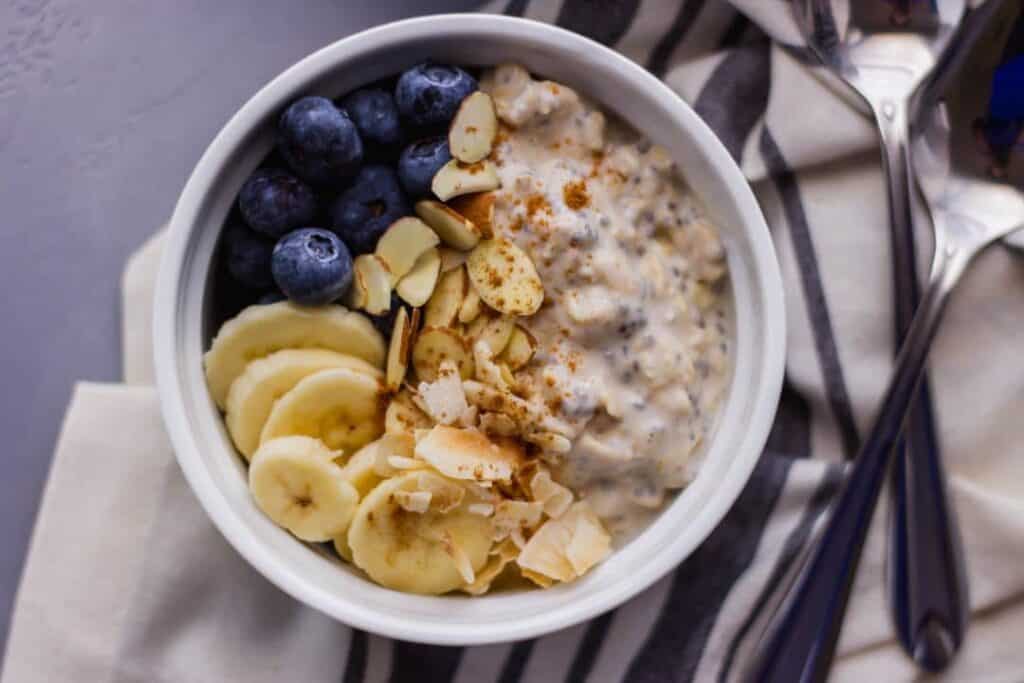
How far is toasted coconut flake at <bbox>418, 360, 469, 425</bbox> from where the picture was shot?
1.13 meters

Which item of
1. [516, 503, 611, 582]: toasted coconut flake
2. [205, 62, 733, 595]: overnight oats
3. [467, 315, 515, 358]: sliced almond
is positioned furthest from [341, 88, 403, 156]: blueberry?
[516, 503, 611, 582]: toasted coconut flake

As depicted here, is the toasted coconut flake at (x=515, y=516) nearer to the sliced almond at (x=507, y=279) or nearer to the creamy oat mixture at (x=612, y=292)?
the creamy oat mixture at (x=612, y=292)

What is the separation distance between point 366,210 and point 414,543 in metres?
0.35

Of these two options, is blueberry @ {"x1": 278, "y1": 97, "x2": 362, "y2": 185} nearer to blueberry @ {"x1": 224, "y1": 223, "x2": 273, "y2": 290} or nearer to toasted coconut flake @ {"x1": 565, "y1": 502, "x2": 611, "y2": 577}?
blueberry @ {"x1": 224, "y1": 223, "x2": 273, "y2": 290}

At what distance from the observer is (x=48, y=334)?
4.58 feet

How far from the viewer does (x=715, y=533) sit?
136 cm

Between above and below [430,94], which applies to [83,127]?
below

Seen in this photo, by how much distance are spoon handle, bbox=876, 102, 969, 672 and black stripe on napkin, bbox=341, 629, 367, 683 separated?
612 millimetres

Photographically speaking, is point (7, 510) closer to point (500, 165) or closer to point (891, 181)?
point (500, 165)

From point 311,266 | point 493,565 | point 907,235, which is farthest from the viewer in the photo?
point 907,235

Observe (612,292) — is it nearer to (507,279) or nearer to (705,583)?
(507,279)

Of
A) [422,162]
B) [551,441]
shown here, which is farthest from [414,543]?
[422,162]

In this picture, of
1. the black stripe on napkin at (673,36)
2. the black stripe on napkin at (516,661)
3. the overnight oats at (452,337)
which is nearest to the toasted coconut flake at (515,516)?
the overnight oats at (452,337)

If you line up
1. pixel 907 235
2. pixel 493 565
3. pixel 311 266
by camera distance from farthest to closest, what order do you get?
pixel 907 235 < pixel 493 565 < pixel 311 266
